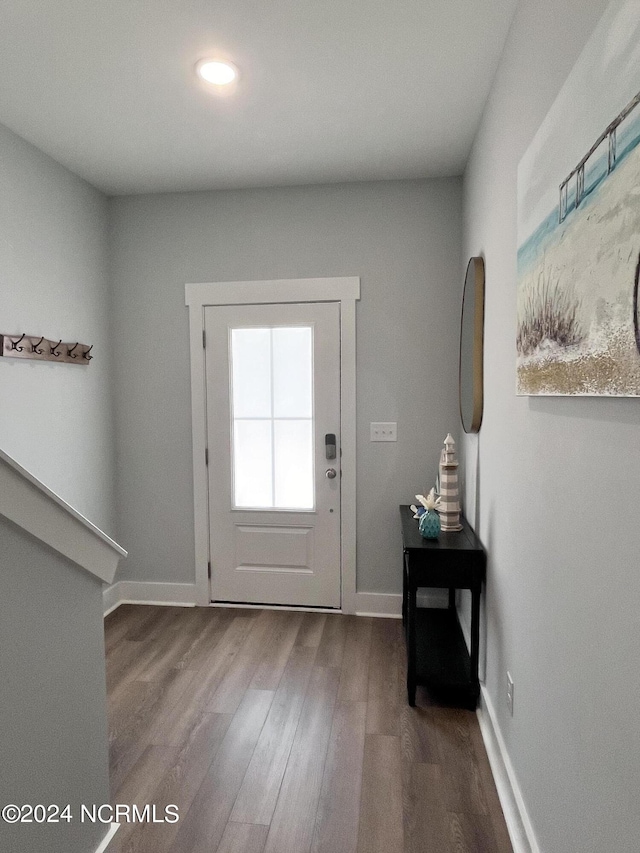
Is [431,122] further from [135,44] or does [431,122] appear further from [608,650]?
[608,650]

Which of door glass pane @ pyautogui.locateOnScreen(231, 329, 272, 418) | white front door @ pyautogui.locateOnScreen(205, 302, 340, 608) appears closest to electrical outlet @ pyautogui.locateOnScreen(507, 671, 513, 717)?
white front door @ pyautogui.locateOnScreen(205, 302, 340, 608)

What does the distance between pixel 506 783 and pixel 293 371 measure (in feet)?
7.41

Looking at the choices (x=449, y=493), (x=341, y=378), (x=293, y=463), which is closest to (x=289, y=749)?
(x=449, y=493)

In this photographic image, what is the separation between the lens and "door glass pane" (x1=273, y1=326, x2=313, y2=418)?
10.4 ft

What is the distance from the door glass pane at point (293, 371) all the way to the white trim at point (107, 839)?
6.92 ft

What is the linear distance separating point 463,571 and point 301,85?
7.01ft

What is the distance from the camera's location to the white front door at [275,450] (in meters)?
3.17

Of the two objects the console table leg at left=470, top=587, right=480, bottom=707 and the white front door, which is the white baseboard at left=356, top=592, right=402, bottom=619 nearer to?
the white front door

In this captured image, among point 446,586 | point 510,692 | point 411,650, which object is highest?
point 446,586

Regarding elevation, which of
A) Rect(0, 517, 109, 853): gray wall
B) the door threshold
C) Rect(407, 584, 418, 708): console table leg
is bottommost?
the door threshold

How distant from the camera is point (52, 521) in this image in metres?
1.23

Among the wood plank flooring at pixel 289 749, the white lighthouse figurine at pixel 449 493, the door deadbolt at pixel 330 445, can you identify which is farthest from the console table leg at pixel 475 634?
the door deadbolt at pixel 330 445

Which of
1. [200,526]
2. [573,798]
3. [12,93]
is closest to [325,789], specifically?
[573,798]

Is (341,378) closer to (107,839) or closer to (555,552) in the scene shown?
(555,552)
